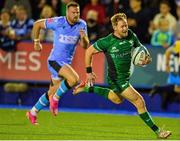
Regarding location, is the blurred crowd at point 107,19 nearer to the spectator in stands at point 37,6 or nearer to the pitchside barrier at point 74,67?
the spectator in stands at point 37,6

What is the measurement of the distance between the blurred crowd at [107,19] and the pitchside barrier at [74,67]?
0.32m

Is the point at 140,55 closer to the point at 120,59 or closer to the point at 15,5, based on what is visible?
the point at 120,59

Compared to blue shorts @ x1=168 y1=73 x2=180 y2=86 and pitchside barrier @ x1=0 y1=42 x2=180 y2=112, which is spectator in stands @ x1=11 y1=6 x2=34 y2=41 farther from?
blue shorts @ x1=168 y1=73 x2=180 y2=86

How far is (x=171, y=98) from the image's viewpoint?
17.4 metres

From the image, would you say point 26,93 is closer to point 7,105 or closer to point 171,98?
point 7,105

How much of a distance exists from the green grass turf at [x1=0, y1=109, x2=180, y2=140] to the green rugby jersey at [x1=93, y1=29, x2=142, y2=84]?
101 cm

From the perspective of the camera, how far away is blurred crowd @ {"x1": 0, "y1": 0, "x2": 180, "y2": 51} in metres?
17.5

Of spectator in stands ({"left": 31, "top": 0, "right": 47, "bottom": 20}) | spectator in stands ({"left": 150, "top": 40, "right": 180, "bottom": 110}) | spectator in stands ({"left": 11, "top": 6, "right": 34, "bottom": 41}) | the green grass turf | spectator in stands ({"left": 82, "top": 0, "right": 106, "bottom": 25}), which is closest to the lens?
the green grass turf

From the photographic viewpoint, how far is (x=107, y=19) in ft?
60.9

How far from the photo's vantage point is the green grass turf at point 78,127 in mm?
11391

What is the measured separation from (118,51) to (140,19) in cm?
626

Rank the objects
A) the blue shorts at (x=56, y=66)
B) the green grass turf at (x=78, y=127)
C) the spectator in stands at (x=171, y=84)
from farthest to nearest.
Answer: the spectator in stands at (x=171, y=84) → the blue shorts at (x=56, y=66) → the green grass turf at (x=78, y=127)

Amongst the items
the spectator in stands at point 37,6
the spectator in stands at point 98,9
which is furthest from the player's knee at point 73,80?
the spectator in stands at point 37,6

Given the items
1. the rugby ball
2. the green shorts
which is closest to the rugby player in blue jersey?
the green shorts
